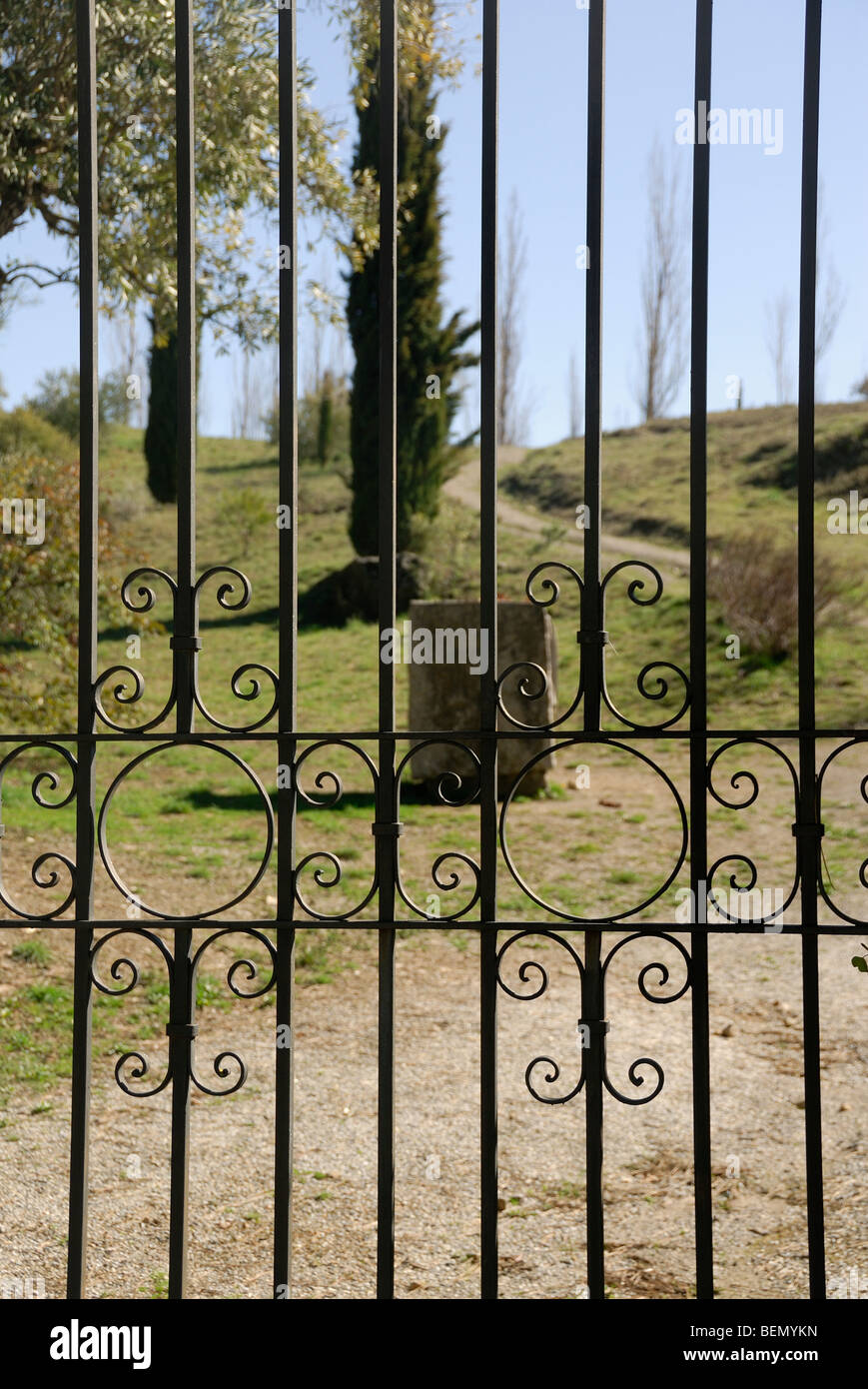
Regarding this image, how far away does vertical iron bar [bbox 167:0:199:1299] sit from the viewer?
216 cm

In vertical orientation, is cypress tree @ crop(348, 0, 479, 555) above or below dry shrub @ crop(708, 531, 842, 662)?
above

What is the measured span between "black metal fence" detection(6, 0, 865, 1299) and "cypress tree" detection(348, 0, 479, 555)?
48.2 feet

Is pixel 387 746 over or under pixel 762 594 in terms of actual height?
under

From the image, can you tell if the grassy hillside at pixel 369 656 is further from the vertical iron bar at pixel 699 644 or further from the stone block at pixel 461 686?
the vertical iron bar at pixel 699 644

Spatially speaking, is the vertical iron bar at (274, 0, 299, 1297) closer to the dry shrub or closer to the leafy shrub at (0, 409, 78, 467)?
the dry shrub

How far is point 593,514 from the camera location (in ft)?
6.93

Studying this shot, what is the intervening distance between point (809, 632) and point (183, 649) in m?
1.18

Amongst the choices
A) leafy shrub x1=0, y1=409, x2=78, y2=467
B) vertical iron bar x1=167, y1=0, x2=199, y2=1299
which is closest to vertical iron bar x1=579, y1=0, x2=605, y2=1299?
vertical iron bar x1=167, y1=0, x2=199, y2=1299

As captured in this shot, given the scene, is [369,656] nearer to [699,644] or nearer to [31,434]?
[31,434]

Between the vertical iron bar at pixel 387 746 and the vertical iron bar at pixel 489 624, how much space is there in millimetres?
A: 170

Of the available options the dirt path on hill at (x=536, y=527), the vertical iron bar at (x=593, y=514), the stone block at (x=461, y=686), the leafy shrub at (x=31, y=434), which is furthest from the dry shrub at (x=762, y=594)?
the vertical iron bar at (x=593, y=514)

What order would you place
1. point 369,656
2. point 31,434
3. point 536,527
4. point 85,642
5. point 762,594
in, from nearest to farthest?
point 85,642, point 762,594, point 369,656, point 31,434, point 536,527

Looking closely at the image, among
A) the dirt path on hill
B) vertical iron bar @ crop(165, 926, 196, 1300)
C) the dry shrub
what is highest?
the dirt path on hill

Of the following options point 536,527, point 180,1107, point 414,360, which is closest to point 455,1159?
point 180,1107
